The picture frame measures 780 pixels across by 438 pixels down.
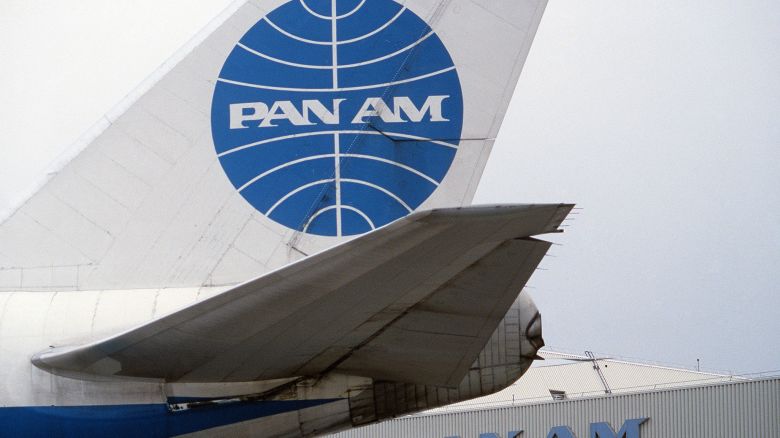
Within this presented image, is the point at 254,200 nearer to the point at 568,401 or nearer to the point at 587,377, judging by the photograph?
the point at 568,401

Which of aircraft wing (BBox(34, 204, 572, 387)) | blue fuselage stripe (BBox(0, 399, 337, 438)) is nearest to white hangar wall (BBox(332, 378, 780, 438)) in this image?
aircraft wing (BBox(34, 204, 572, 387))

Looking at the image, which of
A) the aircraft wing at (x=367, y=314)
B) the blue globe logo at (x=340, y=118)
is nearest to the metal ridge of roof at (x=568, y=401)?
the blue globe logo at (x=340, y=118)

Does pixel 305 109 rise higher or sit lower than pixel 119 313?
higher

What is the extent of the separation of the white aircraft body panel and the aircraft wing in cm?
7

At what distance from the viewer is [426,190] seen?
10.2m

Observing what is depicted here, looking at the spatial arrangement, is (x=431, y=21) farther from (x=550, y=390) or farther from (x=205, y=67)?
(x=550, y=390)

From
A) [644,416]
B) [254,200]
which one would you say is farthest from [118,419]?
[644,416]

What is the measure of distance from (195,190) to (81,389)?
203 cm

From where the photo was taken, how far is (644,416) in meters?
33.4

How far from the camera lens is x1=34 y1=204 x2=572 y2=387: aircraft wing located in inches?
256

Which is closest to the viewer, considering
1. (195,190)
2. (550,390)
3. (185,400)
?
(185,400)

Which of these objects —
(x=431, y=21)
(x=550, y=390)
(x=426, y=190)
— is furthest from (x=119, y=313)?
(x=550, y=390)

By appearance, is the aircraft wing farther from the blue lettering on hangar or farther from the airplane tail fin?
the blue lettering on hangar

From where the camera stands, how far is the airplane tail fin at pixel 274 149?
33.1 ft
